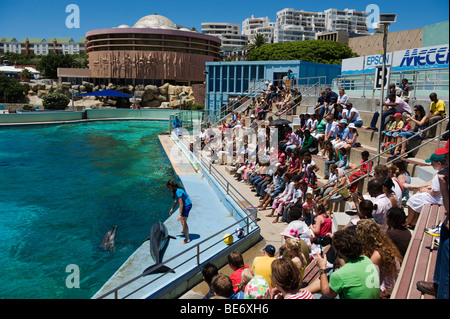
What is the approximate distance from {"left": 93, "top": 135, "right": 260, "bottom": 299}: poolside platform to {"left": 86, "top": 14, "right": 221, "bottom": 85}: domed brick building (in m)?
49.1

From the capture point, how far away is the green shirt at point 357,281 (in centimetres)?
375

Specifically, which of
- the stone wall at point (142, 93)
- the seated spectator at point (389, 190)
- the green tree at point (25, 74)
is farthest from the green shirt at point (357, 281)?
the green tree at point (25, 74)

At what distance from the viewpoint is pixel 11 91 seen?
49.9 m

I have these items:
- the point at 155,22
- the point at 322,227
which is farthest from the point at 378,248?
the point at 155,22

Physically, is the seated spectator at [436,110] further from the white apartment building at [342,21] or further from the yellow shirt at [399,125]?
the white apartment building at [342,21]

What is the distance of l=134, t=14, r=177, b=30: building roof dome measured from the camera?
212 feet

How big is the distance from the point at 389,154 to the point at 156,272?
6703 millimetres

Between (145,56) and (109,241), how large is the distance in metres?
52.7

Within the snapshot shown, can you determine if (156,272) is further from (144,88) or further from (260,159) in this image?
(144,88)

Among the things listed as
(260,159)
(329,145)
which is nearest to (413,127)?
(329,145)

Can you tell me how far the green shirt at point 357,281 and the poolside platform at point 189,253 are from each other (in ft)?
9.35

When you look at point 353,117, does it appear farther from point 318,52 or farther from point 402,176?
point 318,52

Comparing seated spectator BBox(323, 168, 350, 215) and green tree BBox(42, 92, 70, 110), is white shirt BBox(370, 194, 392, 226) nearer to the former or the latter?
seated spectator BBox(323, 168, 350, 215)
